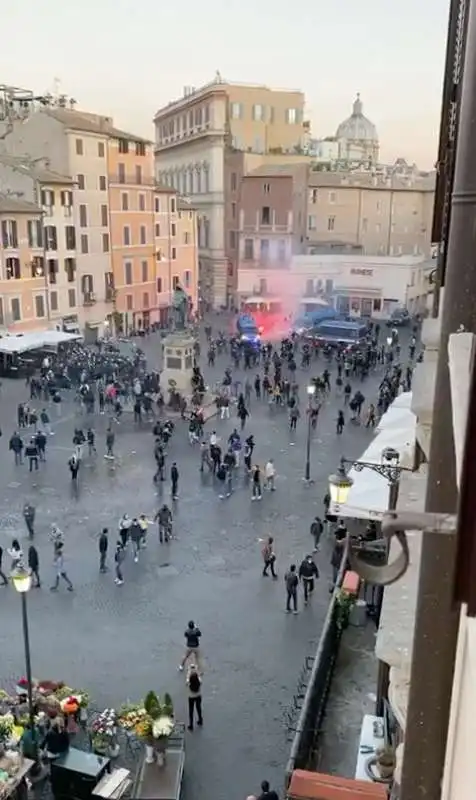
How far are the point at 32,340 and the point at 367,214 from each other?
3577cm

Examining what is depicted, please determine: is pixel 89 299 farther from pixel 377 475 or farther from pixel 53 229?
pixel 377 475

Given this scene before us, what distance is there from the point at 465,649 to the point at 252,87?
234ft

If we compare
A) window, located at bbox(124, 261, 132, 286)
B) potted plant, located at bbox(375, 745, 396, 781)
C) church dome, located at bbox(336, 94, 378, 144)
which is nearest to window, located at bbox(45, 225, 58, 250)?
window, located at bbox(124, 261, 132, 286)

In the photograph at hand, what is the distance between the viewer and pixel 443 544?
9.93 feet

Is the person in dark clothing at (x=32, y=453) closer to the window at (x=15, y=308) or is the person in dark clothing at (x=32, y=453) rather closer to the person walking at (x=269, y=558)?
the person walking at (x=269, y=558)

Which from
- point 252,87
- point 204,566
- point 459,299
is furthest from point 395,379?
point 252,87

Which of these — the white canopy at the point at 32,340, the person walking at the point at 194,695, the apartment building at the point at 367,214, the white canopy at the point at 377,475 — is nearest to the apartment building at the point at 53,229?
the white canopy at the point at 32,340

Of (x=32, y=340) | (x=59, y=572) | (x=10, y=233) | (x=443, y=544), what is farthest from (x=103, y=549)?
(x=10, y=233)

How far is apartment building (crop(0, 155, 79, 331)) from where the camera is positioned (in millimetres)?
41841

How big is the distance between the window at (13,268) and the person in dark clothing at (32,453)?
1959 cm

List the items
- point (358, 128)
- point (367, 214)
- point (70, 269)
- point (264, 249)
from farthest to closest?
point (358, 128) < point (367, 214) < point (264, 249) < point (70, 269)

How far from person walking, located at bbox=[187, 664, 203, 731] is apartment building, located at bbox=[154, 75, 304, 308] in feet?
177

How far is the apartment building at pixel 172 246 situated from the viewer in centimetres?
5334

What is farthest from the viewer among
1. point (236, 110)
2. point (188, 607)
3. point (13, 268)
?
point (236, 110)
